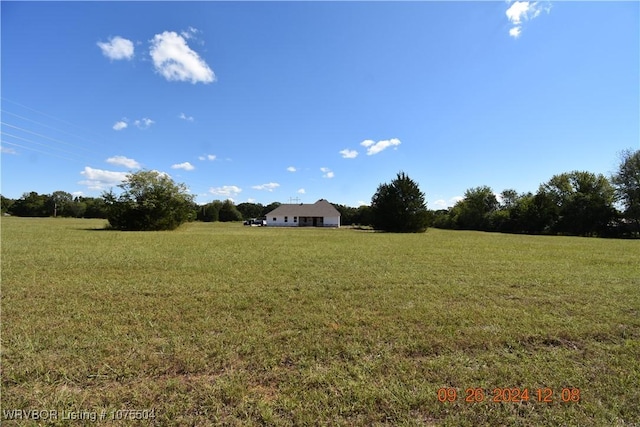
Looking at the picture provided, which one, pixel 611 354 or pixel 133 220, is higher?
pixel 133 220

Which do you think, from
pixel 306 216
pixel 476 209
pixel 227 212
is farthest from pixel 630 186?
pixel 227 212

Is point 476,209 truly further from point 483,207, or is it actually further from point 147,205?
point 147,205

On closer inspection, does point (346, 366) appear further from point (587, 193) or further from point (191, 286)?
point (587, 193)

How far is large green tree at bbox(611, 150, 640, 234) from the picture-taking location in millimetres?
33478

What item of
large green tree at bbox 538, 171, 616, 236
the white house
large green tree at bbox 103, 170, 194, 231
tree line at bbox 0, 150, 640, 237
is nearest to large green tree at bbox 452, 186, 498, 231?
tree line at bbox 0, 150, 640, 237

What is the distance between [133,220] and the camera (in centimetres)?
2681

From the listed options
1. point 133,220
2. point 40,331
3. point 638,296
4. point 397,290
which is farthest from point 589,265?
point 133,220

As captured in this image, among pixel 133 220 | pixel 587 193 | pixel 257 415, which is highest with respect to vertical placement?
pixel 587 193

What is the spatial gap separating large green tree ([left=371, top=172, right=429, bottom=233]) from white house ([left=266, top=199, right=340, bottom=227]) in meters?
20.9

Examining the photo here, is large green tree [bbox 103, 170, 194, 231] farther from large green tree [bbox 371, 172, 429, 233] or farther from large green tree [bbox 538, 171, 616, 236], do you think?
large green tree [bbox 538, 171, 616, 236]

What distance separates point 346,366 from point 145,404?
1.73 metres

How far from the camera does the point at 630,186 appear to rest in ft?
114
